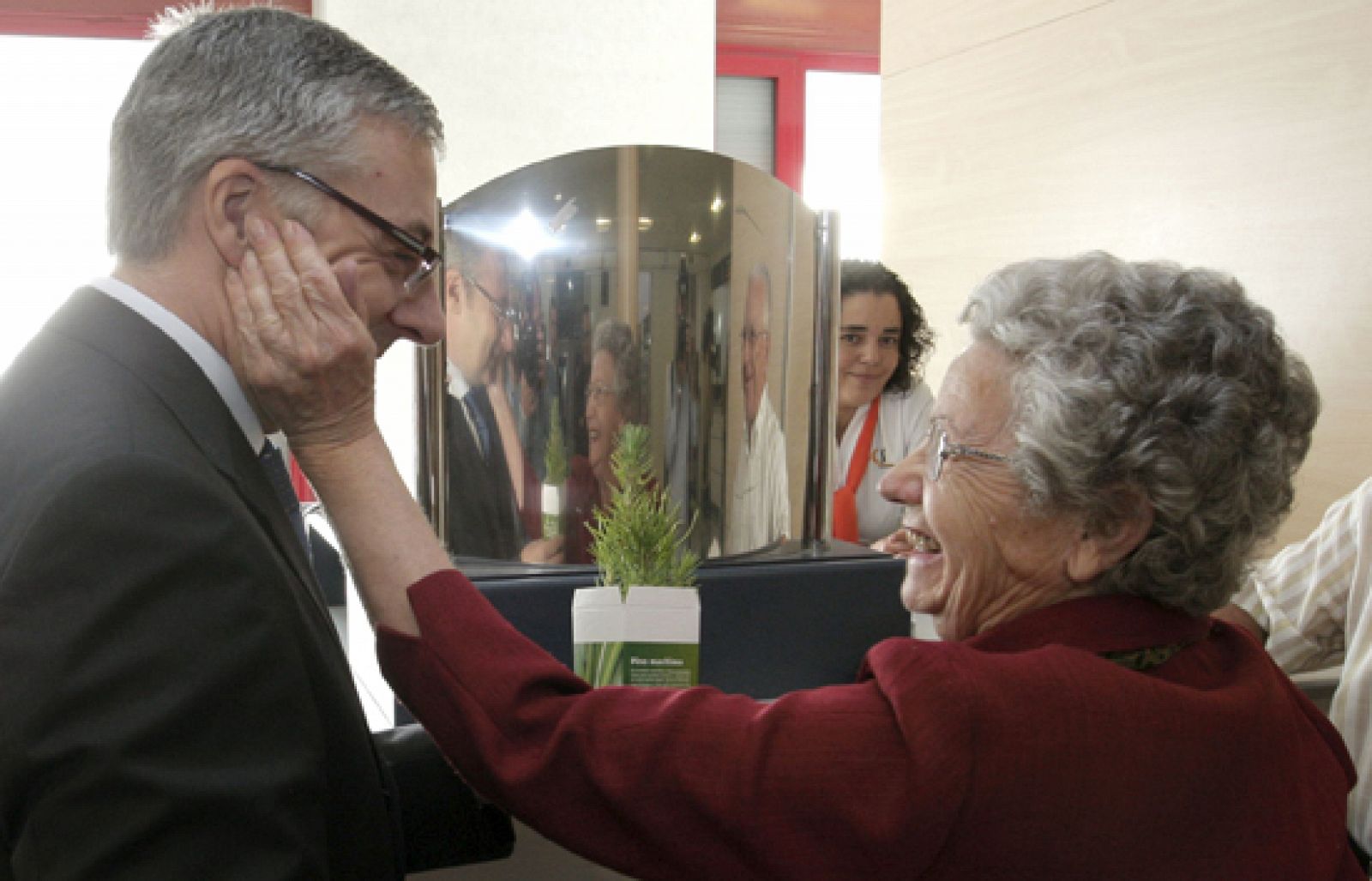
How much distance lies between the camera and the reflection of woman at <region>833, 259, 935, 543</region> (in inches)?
96.7

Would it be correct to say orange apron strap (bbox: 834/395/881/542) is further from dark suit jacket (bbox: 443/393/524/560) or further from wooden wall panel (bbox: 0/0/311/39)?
wooden wall panel (bbox: 0/0/311/39)

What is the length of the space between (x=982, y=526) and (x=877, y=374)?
5.36ft

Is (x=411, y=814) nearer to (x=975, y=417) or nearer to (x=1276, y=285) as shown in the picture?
(x=975, y=417)

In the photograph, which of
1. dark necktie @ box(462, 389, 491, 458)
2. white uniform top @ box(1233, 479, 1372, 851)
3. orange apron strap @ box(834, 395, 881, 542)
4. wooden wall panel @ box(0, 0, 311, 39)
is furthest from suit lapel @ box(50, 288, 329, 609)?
wooden wall panel @ box(0, 0, 311, 39)

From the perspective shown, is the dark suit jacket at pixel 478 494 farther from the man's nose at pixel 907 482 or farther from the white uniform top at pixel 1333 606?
the white uniform top at pixel 1333 606

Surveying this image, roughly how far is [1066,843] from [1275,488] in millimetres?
307

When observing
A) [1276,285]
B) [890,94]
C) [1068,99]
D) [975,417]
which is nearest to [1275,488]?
[975,417]

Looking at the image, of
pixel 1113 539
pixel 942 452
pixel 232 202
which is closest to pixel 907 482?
pixel 942 452

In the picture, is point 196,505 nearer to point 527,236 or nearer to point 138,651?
point 138,651

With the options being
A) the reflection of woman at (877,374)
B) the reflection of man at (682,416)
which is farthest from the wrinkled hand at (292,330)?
the reflection of woman at (877,374)

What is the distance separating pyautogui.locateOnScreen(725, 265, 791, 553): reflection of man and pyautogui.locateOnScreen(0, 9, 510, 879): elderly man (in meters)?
0.36

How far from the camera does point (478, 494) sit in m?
1.17

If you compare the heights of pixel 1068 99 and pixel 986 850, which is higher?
pixel 1068 99

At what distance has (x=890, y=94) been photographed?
3.04 meters
